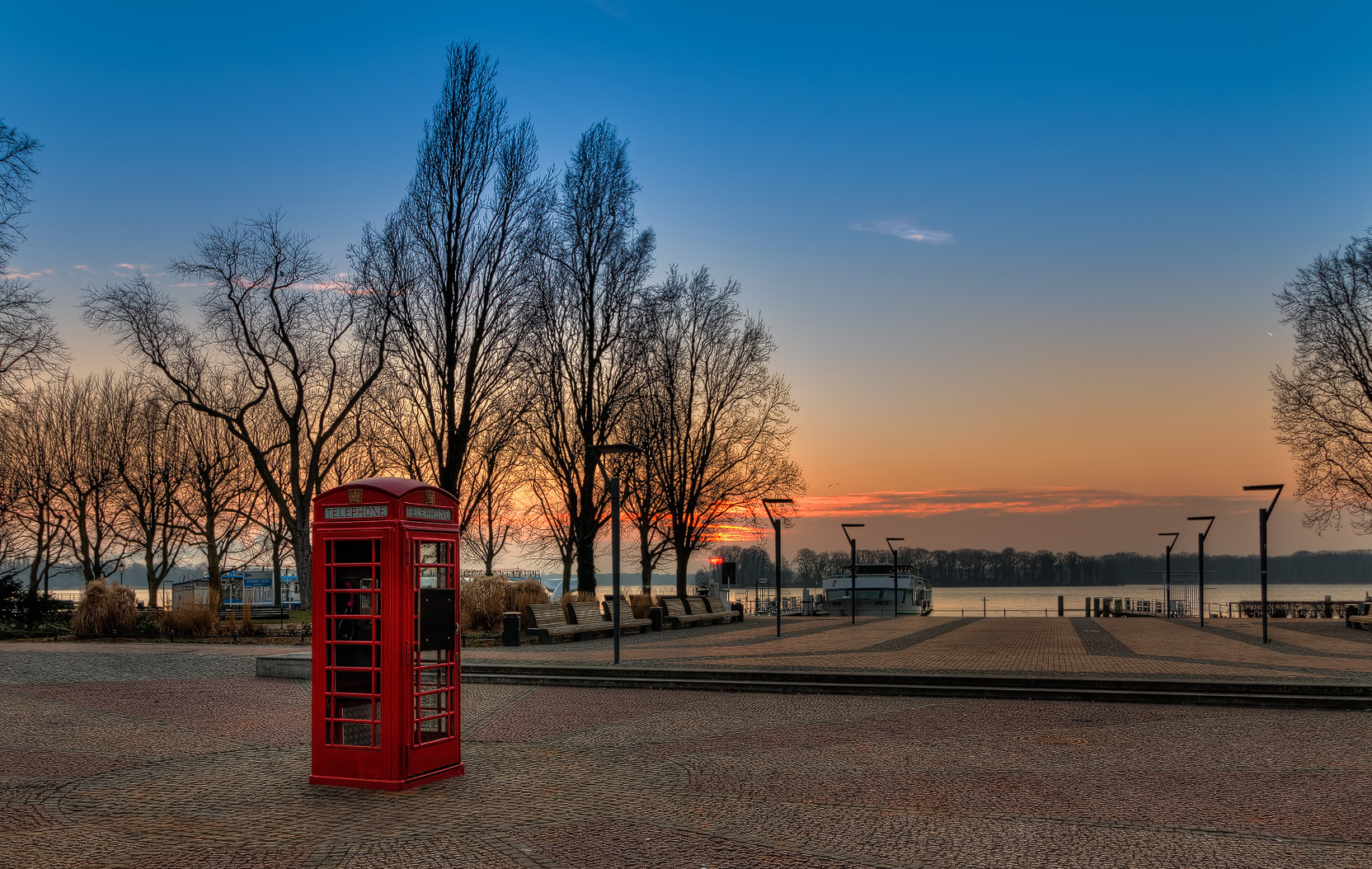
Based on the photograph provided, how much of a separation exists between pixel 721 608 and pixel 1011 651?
16.4 m

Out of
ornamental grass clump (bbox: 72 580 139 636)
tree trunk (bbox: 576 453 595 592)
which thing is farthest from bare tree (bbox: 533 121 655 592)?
ornamental grass clump (bbox: 72 580 139 636)

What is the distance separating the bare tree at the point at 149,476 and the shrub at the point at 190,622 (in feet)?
60.4

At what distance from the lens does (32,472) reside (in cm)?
4388

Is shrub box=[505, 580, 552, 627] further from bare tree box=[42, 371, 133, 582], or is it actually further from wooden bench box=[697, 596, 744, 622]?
bare tree box=[42, 371, 133, 582]

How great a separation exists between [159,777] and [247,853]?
3142mm

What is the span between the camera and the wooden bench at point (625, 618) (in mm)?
27734

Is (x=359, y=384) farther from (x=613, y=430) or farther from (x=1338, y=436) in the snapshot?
(x=1338, y=436)

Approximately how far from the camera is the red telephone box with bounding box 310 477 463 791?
820 cm

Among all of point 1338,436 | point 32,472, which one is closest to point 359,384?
point 32,472

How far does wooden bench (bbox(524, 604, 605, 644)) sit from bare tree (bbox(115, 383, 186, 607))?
25.4 m

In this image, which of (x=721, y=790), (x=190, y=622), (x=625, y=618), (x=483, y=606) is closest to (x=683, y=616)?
(x=625, y=618)

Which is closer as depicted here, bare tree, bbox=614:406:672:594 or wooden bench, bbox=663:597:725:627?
wooden bench, bbox=663:597:725:627

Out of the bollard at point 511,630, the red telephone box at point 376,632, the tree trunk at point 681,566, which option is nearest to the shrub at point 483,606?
the bollard at point 511,630

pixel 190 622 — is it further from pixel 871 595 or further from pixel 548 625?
pixel 871 595
